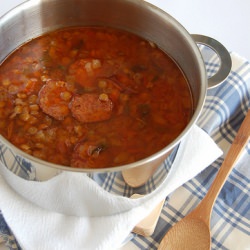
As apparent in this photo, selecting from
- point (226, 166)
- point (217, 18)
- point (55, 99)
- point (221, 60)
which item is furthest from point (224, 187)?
point (217, 18)

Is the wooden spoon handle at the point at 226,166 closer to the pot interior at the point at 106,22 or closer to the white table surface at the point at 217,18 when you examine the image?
the pot interior at the point at 106,22

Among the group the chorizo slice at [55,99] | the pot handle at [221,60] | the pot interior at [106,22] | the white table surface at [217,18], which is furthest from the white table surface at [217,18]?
the chorizo slice at [55,99]

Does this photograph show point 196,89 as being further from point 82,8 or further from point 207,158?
point 82,8

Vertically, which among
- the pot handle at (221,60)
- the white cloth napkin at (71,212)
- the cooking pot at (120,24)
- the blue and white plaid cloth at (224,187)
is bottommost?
the white cloth napkin at (71,212)

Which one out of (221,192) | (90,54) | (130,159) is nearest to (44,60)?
(90,54)

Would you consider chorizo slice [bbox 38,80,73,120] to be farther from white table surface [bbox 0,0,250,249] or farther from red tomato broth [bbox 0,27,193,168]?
white table surface [bbox 0,0,250,249]

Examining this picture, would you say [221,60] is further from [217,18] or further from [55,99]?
[217,18]

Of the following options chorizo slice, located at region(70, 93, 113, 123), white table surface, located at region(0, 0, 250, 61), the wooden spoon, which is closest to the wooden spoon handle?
the wooden spoon
